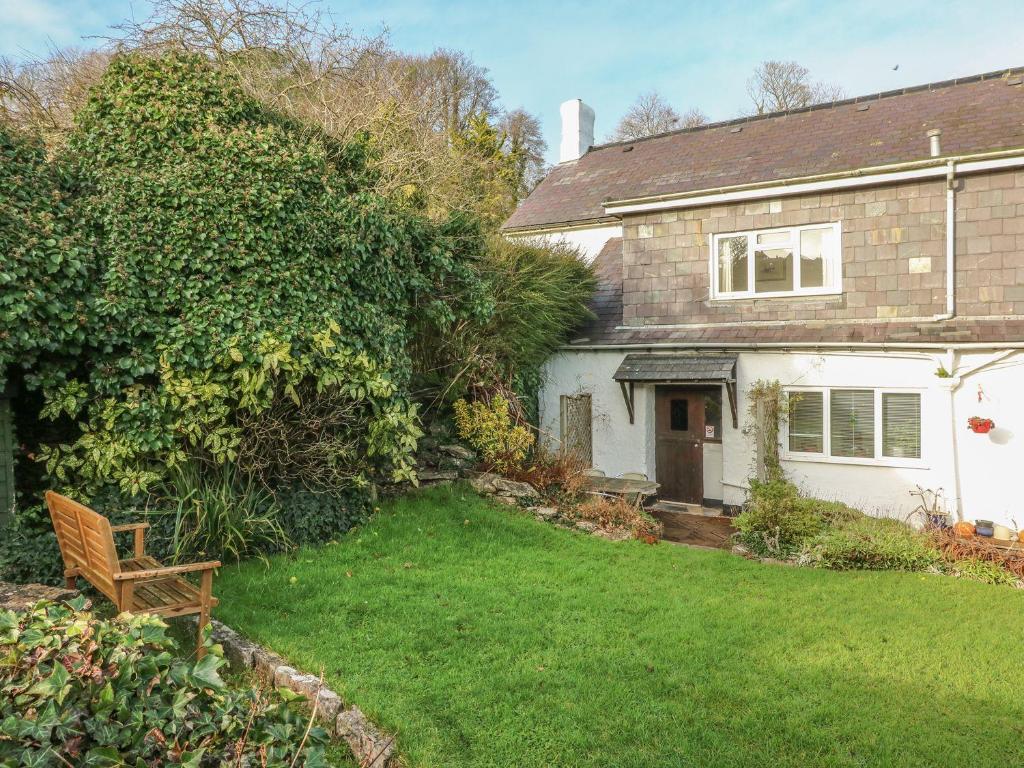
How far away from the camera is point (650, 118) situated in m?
33.1

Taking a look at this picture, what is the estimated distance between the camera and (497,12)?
40.0 feet

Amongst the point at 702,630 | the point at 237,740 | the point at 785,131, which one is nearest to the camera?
the point at 237,740

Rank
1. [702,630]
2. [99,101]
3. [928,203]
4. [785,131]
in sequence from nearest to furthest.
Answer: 1. [702,630]
2. [99,101]
3. [928,203]
4. [785,131]

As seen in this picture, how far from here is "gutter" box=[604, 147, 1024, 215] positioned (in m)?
10.1

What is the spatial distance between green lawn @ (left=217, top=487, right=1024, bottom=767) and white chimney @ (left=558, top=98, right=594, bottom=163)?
47.0ft

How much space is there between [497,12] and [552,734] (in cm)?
1211

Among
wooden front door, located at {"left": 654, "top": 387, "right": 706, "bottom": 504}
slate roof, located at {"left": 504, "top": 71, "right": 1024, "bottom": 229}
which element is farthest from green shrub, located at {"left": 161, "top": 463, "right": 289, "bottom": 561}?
slate roof, located at {"left": 504, "top": 71, "right": 1024, "bottom": 229}

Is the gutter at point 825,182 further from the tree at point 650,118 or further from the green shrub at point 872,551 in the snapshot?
the tree at point 650,118

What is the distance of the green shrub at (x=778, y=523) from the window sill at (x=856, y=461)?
1784 mm

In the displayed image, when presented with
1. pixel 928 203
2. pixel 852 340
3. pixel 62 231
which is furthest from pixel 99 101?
pixel 928 203

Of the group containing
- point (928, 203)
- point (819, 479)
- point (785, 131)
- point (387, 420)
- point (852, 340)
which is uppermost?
point (785, 131)

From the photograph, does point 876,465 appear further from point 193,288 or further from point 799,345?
point 193,288

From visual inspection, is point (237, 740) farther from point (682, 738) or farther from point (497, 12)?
point (497, 12)

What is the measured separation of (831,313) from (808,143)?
13.9 feet
